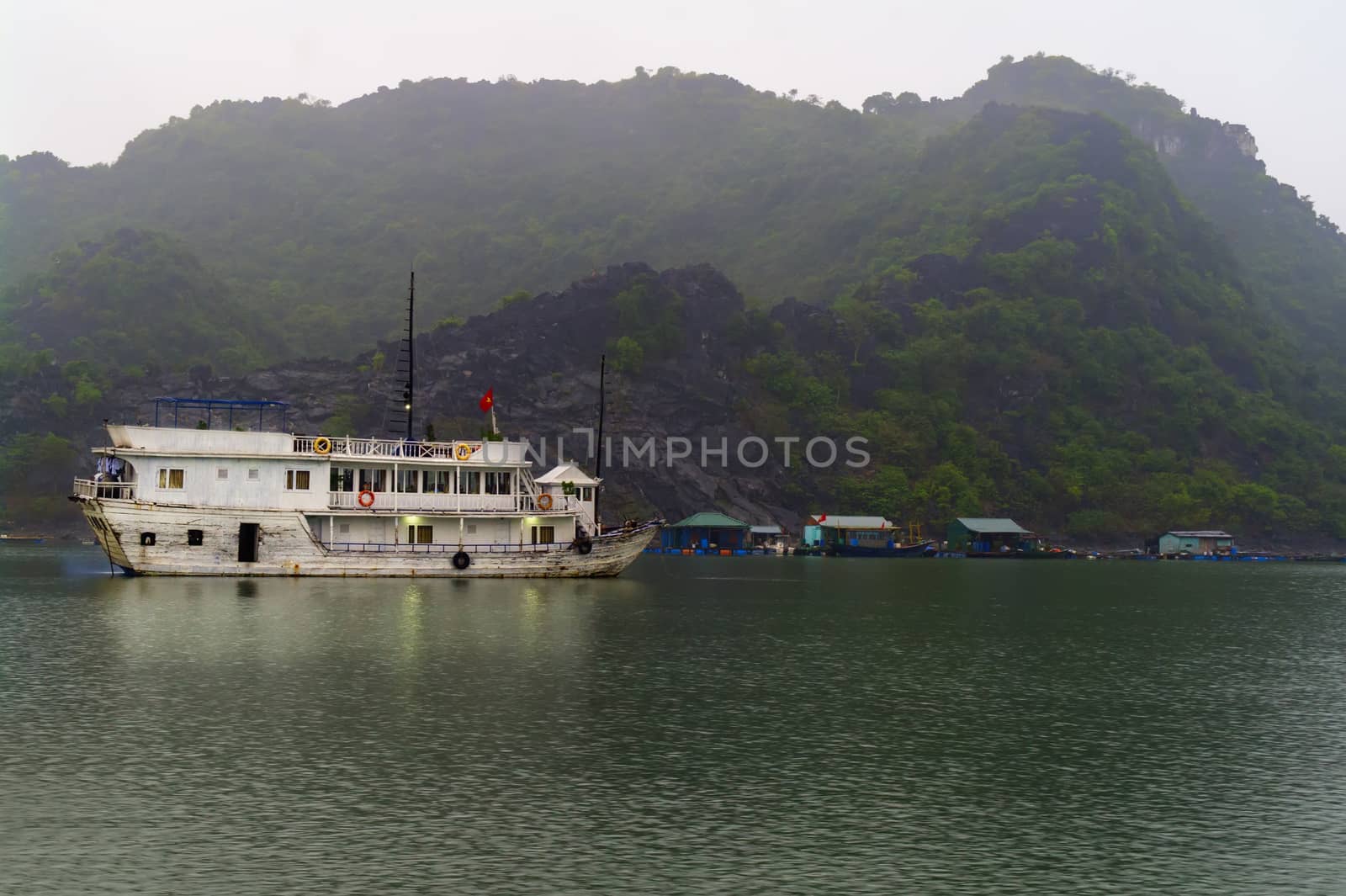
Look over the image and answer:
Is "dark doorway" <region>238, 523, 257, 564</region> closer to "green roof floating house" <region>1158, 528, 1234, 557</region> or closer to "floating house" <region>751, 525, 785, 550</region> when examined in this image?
"floating house" <region>751, 525, 785, 550</region>

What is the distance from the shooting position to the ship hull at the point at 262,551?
195ft

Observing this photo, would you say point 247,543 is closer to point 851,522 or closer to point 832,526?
point 832,526

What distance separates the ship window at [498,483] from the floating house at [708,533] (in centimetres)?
6920

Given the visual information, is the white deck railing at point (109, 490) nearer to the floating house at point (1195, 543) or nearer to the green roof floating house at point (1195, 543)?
the green roof floating house at point (1195, 543)

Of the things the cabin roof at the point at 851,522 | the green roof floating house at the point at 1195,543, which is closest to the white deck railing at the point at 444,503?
the cabin roof at the point at 851,522

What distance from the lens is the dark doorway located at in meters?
61.2

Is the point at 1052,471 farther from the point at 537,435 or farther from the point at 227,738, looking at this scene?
the point at 227,738

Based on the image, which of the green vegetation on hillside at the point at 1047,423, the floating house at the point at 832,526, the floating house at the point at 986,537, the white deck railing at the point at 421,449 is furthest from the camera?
the green vegetation on hillside at the point at 1047,423

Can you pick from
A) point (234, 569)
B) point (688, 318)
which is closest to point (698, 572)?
point (234, 569)

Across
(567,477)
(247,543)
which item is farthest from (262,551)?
(567,477)

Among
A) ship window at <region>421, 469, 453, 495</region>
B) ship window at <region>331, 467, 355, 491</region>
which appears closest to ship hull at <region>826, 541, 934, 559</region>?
ship window at <region>421, 469, 453, 495</region>

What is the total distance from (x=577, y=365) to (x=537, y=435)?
48.0 feet

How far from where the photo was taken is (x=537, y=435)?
15375 centimetres

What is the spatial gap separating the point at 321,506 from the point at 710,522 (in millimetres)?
76650
